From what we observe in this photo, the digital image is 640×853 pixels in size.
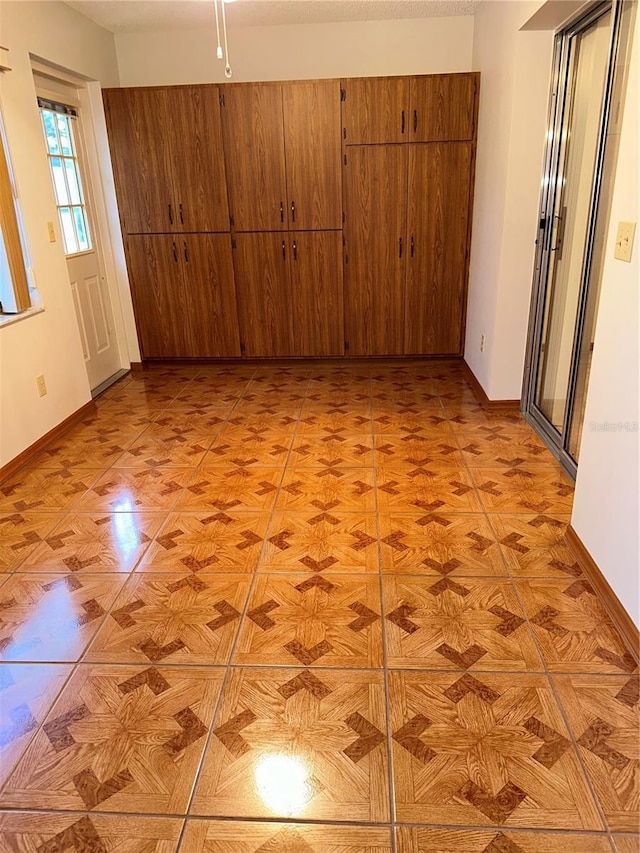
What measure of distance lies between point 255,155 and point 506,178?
6.26 feet

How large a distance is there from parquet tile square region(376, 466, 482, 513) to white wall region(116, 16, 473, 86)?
3133 millimetres

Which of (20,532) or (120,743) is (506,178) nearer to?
(20,532)

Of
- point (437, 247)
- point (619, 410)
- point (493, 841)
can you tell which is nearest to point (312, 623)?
point (493, 841)

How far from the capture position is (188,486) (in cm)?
293

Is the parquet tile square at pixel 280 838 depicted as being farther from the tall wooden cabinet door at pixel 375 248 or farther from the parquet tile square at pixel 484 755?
the tall wooden cabinet door at pixel 375 248

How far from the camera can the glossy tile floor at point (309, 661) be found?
1.37m

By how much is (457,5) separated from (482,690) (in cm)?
422

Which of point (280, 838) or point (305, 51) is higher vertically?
point (305, 51)

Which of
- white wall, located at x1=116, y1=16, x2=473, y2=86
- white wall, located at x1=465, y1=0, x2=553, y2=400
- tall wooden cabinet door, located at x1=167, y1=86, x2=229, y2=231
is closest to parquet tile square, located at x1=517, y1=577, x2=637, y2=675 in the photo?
white wall, located at x1=465, y1=0, x2=553, y2=400

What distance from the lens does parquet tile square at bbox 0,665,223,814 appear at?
4.67ft

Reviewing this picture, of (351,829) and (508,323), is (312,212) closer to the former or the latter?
(508,323)

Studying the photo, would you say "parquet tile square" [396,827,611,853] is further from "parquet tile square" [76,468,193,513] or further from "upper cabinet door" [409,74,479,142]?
"upper cabinet door" [409,74,479,142]

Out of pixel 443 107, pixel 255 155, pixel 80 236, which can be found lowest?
pixel 80 236

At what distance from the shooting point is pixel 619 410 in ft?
6.23
